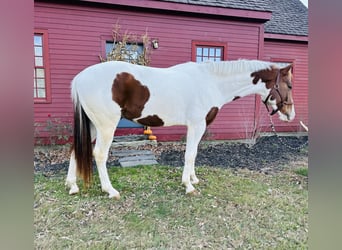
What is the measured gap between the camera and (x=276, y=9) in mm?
7418

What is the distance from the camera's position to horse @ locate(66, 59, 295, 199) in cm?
243

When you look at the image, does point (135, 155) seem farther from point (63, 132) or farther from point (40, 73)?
point (40, 73)

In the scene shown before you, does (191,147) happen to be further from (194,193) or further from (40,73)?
(40,73)

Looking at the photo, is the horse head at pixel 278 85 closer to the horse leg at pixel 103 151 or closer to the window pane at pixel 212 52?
the horse leg at pixel 103 151

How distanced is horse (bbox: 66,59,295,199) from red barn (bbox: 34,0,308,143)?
1786 millimetres

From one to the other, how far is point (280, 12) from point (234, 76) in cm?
581

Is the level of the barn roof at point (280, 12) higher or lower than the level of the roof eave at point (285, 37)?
higher

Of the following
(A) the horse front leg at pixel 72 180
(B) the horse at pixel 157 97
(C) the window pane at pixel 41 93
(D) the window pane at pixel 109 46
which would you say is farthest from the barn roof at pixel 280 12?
(A) the horse front leg at pixel 72 180

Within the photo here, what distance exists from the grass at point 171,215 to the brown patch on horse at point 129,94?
38.0 inches

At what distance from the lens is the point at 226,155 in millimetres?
4598

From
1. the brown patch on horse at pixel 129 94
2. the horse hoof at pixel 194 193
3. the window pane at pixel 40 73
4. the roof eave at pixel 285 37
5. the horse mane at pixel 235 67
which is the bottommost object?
the horse hoof at pixel 194 193

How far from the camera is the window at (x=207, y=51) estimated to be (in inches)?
220

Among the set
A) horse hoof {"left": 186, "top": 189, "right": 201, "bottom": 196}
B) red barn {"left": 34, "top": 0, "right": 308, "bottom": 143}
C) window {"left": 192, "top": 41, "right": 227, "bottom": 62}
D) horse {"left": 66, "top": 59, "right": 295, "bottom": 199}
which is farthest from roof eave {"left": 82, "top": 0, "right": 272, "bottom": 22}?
horse hoof {"left": 186, "top": 189, "right": 201, "bottom": 196}
